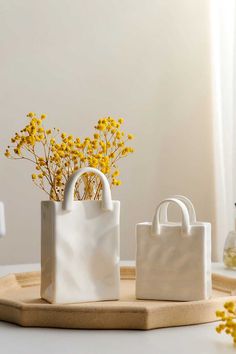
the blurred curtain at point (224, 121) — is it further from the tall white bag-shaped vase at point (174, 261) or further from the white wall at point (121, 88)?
the tall white bag-shaped vase at point (174, 261)

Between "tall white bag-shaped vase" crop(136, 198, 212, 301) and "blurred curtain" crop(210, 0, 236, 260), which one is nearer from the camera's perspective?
"tall white bag-shaped vase" crop(136, 198, 212, 301)

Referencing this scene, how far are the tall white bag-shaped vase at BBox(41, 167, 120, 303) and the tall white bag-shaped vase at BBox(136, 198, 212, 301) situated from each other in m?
0.06

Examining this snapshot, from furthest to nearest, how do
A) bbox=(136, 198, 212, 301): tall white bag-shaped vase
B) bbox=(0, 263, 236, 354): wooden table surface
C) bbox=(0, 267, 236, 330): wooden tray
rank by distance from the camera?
1. bbox=(136, 198, 212, 301): tall white bag-shaped vase
2. bbox=(0, 267, 236, 330): wooden tray
3. bbox=(0, 263, 236, 354): wooden table surface

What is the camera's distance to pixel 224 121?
2939mm

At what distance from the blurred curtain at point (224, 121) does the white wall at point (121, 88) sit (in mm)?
70

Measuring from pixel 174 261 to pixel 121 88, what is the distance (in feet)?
6.73

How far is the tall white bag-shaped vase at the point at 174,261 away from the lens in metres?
1.06

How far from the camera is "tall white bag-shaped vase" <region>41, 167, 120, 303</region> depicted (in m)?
1.03

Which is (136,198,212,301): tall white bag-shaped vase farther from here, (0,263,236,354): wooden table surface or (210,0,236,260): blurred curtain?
(210,0,236,260): blurred curtain

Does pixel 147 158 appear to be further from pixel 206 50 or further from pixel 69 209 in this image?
pixel 69 209

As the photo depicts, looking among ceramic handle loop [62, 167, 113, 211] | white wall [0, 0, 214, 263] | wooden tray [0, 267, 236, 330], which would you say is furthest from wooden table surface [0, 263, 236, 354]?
white wall [0, 0, 214, 263]

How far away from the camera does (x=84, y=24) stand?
118 inches

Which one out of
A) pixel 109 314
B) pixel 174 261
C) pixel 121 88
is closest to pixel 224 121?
pixel 121 88

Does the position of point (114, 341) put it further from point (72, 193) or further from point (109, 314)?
point (72, 193)
